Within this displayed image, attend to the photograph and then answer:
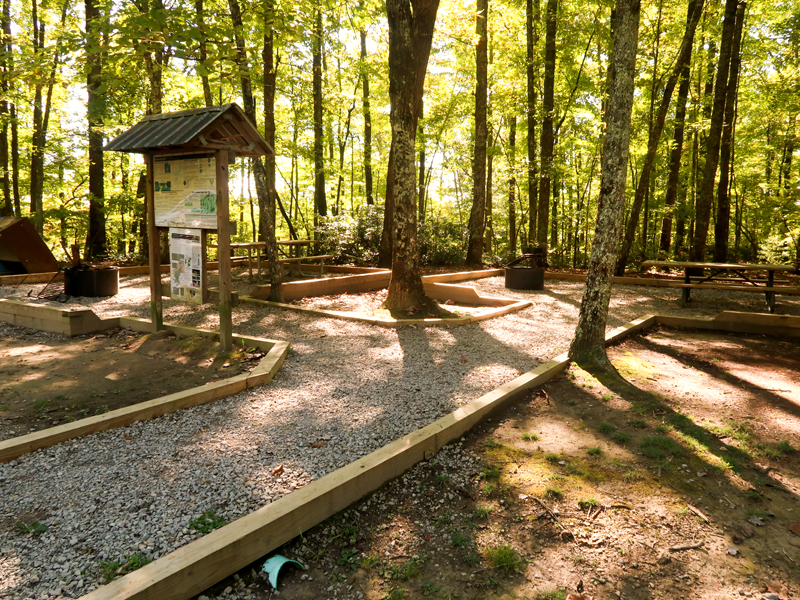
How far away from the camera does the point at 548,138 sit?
1385 cm

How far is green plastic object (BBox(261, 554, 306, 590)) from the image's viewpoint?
218cm

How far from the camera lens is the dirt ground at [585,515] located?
7.38 feet

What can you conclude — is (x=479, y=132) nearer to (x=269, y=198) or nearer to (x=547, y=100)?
(x=547, y=100)

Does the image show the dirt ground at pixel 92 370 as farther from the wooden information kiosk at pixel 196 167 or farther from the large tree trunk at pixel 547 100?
the large tree trunk at pixel 547 100

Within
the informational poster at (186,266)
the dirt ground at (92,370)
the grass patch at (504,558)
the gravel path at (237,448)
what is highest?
the informational poster at (186,266)

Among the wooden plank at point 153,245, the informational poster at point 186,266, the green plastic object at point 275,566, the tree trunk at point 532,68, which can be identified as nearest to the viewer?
the green plastic object at point 275,566

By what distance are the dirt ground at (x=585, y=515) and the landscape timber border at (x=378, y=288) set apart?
10.5 feet

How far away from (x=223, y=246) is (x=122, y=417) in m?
2.35

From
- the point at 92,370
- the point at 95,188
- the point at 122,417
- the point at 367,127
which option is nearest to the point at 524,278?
the point at 92,370

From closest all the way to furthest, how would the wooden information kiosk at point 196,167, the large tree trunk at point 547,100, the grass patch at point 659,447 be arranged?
1. the grass patch at point 659,447
2. the wooden information kiosk at point 196,167
3. the large tree trunk at point 547,100

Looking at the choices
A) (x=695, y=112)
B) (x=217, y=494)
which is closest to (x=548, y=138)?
(x=695, y=112)

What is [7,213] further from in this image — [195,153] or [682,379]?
[682,379]

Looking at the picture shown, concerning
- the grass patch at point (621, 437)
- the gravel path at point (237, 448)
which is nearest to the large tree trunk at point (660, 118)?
the gravel path at point (237, 448)

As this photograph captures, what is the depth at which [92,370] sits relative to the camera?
4992 millimetres
